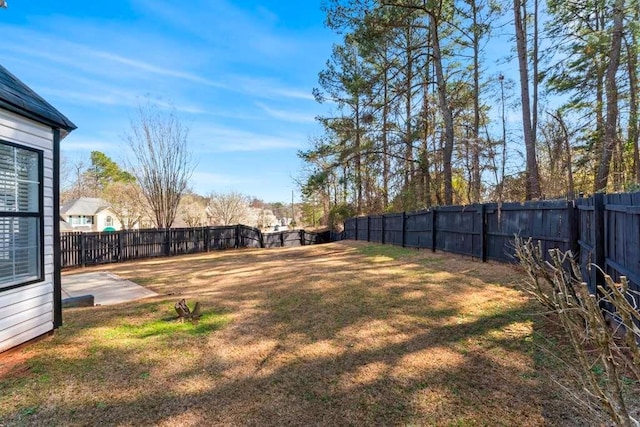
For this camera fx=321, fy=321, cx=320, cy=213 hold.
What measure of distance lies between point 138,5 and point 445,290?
33.5 ft

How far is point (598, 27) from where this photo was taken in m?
9.23

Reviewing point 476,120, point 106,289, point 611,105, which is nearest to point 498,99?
point 476,120

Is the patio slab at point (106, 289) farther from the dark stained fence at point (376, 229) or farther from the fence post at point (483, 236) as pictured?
the dark stained fence at point (376, 229)

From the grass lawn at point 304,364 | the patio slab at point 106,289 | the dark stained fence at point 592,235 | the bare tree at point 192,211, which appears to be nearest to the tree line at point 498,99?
the dark stained fence at point 592,235

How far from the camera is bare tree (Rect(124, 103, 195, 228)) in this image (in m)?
A: 14.1

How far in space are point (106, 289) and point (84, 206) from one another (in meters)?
35.4

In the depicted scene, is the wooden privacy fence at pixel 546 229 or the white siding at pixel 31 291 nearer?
the wooden privacy fence at pixel 546 229

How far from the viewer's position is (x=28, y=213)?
11.0 feet

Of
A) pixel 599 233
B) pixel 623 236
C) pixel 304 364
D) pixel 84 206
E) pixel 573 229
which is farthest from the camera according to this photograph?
pixel 84 206

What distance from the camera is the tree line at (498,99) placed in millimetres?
8664

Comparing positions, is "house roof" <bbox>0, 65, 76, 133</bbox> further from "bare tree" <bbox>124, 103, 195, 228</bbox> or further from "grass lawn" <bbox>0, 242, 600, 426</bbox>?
"bare tree" <bbox>124, 103, 195, 228</bbox>

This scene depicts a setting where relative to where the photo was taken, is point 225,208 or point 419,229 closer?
point 419,229

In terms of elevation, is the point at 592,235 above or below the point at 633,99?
below

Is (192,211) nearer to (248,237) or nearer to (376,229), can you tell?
(248,237)
